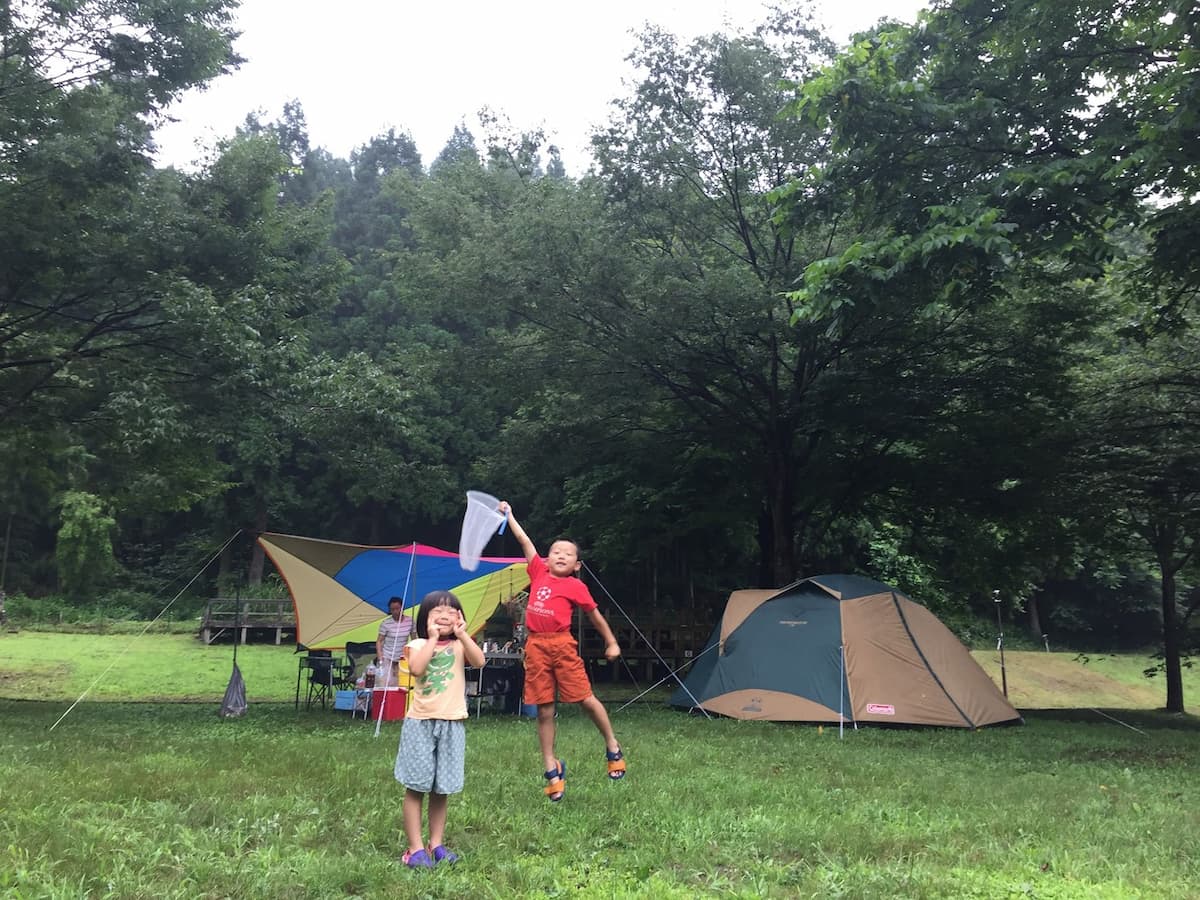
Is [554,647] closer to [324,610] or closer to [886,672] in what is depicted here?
[886,672]

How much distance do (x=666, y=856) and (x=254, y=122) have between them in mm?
51666

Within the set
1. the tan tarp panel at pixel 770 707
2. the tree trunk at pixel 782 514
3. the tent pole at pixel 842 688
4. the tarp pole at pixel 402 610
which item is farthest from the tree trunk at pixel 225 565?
the tent pole at pixel 842 688

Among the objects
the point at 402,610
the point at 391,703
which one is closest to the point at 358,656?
the point at 391,703

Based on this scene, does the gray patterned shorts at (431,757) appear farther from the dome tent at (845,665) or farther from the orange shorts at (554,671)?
the dome tent at (845,665)

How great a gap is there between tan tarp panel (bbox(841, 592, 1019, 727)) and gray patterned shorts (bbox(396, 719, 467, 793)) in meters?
6.49

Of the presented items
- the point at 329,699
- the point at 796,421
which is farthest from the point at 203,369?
the point at 796,421

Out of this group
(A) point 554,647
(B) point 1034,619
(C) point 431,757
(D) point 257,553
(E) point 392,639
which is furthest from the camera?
(B) point 1034,619

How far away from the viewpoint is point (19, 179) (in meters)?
9.57

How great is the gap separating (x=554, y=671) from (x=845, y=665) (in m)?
5.37

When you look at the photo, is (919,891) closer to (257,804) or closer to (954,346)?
(257,804)

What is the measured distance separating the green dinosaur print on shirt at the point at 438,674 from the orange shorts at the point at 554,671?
4.04 ft

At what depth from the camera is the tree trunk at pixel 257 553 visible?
29.5 m

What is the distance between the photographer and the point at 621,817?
450 cm

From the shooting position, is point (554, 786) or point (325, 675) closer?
point (554, 786)
